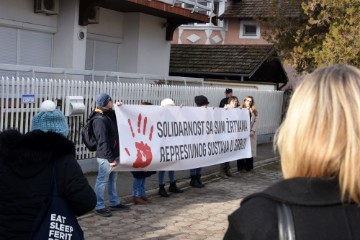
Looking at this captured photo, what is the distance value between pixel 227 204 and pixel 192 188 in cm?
146

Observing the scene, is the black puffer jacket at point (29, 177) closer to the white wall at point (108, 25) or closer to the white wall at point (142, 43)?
the white wall at point (108, 25)

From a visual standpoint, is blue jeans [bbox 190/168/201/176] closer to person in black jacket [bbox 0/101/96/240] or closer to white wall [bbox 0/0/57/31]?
white wall [bbox 0/0/57/31]

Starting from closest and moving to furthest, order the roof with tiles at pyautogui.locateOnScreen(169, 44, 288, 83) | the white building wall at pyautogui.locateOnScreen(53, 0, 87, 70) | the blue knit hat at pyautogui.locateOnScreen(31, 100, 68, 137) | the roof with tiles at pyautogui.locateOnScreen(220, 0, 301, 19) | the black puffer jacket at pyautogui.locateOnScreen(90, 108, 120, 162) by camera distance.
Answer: the blue knit hat at pyautogui.locateOnScreen(31, 100, 68, 137), the black puffer jacket at pyautogui.locateOnScreen(90, 108, 120, 162), the white building wall at pyautogui.locateOnScreen(53, 0, 87, 70), the roof with tiles at pyautogui.locateOnScreen(169, 44, 288, 83), the roof with tiles at pyautogui.locateOnScreen(220, 0, 301, 19)

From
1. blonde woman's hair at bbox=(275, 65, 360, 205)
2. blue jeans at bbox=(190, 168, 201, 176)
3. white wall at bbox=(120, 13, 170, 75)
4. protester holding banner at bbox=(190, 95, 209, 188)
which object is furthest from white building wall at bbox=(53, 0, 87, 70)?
blonde woman's hair at bbox=(275, 65, 360, 205)

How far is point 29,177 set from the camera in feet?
10.9

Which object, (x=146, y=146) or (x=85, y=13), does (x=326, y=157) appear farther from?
(x=85, y=13)

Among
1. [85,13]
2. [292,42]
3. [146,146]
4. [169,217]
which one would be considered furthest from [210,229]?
[292,42]

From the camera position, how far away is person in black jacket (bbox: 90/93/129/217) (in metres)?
7.72

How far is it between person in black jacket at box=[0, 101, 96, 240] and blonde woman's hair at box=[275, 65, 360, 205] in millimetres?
1919

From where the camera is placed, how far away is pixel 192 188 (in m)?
10.7

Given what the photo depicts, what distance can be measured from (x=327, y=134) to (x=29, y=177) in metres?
2.19

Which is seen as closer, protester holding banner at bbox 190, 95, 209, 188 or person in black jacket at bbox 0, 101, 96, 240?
person in black jacket at bbox 0, 101, 96, 240

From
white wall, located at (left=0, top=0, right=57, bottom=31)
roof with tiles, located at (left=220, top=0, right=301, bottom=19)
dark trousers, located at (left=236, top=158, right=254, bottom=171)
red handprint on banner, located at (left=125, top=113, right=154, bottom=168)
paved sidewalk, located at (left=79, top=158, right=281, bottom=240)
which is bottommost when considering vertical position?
paved sidewalk, located at (left=79, top=158, right=281, bottom=240)

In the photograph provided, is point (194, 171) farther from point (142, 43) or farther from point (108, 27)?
point (142, 43)
